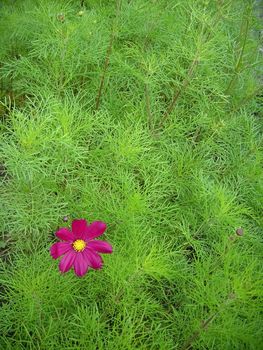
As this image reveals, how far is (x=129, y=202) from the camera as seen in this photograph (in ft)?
4.17

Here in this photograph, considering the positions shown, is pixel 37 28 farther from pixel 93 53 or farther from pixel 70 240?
pixel 70 240

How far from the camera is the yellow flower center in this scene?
1147mm

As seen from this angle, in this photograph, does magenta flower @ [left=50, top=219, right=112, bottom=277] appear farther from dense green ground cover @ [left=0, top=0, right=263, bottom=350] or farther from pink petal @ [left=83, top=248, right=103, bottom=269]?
dense green ground cover @ [left=0, top=0, right=263, bottom=350]

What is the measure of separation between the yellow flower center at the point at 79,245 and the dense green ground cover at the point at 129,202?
4.9 inches

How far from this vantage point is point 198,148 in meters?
1.62

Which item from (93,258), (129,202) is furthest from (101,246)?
(129,202)

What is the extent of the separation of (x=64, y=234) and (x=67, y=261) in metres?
0.08

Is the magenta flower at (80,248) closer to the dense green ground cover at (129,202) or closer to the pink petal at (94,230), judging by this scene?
the pink petal at (94,230)

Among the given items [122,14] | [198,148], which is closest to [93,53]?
[122,14]

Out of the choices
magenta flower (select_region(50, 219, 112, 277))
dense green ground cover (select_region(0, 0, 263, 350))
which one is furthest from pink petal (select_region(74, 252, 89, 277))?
dense green ground cover (select_region(0, 0, 263, 350))

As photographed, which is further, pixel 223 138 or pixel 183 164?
pixel 223 138

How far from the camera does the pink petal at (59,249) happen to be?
1095 millimetres

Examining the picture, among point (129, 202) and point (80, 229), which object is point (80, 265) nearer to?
point (80, 229)

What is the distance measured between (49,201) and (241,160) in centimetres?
86
